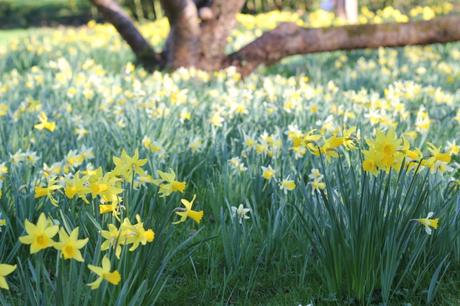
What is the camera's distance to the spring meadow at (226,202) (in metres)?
1.81

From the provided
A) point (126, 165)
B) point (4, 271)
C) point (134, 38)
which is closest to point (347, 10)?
point (134, 38)

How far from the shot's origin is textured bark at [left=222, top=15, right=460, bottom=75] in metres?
5.50

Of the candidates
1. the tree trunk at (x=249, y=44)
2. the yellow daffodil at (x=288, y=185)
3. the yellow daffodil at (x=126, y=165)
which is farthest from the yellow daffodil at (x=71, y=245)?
the tree trunk at (x=249, y=44)

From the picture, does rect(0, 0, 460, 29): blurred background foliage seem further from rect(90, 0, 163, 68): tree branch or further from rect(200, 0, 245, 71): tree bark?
rect(200, 0, 245, 71): tree bark

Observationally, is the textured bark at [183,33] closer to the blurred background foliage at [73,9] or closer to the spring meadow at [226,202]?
the spring meadow at [226,202]

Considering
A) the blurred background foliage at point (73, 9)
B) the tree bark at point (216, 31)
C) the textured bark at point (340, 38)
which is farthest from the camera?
the blurred background foliage at point (73, 9)

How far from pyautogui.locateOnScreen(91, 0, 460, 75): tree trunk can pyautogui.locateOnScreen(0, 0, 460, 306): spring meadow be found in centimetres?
126

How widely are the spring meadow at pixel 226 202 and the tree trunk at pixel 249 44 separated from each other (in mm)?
1255

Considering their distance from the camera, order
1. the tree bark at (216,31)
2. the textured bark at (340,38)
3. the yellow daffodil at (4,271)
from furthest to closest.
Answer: the tree bark at (216,31)
the textured bark at (340,38)
the yellow daffodil at (4,271)

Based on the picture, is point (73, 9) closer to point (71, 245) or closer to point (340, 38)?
point (340, 38)

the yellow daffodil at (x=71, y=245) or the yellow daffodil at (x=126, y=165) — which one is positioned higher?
the yellow daffodil at (x=126, y=165)

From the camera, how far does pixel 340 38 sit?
5.60 meters

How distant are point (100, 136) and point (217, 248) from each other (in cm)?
107

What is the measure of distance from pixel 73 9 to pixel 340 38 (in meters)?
13.8
